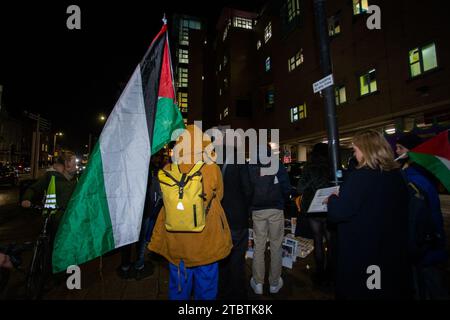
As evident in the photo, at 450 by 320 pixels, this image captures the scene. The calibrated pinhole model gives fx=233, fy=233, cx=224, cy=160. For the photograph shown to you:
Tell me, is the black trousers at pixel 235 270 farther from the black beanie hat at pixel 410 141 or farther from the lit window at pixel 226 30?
the lit window at pixel 226 30

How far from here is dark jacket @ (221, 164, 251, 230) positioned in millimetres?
2949

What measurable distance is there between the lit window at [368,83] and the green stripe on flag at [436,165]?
13.1 metres

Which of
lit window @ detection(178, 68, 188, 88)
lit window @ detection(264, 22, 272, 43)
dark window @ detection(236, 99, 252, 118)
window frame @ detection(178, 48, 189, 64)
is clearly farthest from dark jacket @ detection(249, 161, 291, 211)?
window frame @ detection(178, 48, 189, 64)

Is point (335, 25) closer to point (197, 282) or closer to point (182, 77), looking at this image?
point (197, 282)

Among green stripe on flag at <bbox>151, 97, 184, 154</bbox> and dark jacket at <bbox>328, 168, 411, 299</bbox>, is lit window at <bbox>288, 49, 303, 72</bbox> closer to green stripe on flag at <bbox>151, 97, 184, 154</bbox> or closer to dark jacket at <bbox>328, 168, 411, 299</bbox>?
green stripe on flag at <bbox>151, 97, 184, 154</bbox>

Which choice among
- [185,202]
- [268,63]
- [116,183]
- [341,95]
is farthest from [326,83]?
[268,63]

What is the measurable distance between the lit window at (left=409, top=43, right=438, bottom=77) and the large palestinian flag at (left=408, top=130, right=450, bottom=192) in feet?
36.5

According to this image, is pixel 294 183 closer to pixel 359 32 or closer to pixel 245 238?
pixel 245 238

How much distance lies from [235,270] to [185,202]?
1448mm

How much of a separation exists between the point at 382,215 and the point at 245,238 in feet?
5.23

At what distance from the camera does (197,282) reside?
2.36 meters

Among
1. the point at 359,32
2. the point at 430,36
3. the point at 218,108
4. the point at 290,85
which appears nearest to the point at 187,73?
the point at 218,108

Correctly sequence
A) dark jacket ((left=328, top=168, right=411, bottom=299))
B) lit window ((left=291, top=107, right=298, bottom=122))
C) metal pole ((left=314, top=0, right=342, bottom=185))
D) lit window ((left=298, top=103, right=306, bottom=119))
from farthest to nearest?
1. lit window ((left=291, top=107, right=298, bottom=122))
2. lit window ((left=298, top=103, right=306, bottom=119))
3. metal pole ((left=314, top=0, right=342, bottom=185))
4. dark jacket ((left=328, top=168, right=411, bottom=299))

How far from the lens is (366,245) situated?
2.10 m
